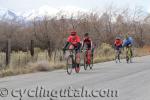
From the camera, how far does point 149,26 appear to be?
218ft

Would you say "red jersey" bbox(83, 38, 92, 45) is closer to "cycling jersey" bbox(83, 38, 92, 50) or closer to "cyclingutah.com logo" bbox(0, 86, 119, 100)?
"cycling jersey" bbox(83, 38, 92, 50)

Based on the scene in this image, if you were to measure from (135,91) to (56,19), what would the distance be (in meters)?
29.3

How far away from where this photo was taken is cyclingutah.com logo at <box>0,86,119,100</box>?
1249 cm

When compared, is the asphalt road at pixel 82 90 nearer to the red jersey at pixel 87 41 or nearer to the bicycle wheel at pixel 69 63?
the bicycle wheel at pixel 69 63

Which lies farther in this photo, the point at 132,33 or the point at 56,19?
the point at 132,33

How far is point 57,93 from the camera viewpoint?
519 inches

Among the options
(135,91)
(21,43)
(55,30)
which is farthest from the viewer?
(55,30)

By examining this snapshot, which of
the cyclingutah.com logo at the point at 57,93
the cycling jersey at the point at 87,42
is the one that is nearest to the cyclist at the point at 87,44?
the cycling jersey at the point at 87,42

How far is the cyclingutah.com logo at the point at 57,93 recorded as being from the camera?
1249 cm

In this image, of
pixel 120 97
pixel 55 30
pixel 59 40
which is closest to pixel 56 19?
pixel 55 30

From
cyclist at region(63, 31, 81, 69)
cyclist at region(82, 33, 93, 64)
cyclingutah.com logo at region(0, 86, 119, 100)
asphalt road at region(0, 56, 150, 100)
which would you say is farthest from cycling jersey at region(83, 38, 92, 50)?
cyclingutah.com logo at region(0, 86, 119, 100)

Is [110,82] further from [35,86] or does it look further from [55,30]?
[55,30]

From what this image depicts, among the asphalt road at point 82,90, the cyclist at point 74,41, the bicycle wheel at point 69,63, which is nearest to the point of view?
the asphalt road at point 82,90

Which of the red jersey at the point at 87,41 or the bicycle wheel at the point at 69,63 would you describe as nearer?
the bicycle wheel at the point at 69,63
